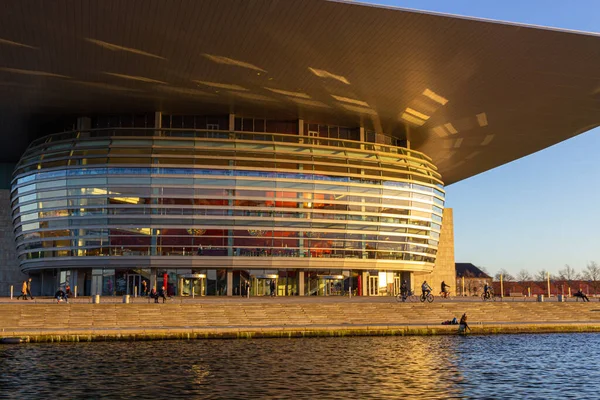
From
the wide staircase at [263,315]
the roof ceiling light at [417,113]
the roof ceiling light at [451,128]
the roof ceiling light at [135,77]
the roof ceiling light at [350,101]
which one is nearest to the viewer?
the wide staircase at [263,315]

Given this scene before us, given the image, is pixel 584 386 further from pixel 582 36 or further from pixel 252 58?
pixel 252 58

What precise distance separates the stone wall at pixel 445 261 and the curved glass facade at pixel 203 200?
21.0 meters

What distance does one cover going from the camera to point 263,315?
113ft

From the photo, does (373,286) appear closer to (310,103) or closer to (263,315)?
(310,103)

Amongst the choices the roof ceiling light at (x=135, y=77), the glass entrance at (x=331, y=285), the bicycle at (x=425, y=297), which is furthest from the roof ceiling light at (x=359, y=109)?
the bicycle at (x=425, y=297)

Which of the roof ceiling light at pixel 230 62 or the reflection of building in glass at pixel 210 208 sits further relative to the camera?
the reflection of building in glass at pixel 210 208

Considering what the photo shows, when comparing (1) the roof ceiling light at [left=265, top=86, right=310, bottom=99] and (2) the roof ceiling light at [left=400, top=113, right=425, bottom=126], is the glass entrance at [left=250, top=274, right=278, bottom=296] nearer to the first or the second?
(1) the roof ceiling light at [left=265, top=86, right=310, bottom=99]

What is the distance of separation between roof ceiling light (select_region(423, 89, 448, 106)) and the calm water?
21.8 metres

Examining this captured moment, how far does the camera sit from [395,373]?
65.1 ft

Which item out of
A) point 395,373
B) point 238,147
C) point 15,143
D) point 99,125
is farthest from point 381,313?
point 15,143

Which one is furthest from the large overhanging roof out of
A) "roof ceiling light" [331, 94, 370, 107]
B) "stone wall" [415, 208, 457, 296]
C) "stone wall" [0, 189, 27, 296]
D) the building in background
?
the building in background

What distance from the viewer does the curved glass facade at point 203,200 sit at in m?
51.8

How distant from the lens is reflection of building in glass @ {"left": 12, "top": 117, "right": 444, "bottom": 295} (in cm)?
5191

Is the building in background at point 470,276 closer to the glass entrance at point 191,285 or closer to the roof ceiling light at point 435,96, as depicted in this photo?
the glass entrance at point 191,285
